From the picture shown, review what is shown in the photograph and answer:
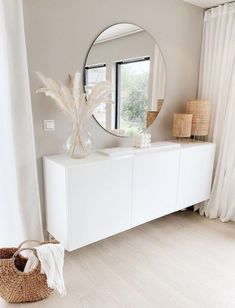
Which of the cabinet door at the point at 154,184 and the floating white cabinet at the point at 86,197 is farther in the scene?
the cabinet door at the point at 154,184

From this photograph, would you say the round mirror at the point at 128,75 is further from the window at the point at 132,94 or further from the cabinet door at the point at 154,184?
the cabinet door at the point at 154,184

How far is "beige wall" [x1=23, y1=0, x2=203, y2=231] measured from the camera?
1.98 m

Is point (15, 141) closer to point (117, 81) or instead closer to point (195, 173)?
point (117, 81)

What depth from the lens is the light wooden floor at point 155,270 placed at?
180 cm

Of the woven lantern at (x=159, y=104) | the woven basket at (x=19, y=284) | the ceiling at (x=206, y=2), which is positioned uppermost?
the ceiling at (x=206, y=2)

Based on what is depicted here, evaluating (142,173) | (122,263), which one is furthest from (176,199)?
(122,263)

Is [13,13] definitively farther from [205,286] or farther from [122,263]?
[205,286]

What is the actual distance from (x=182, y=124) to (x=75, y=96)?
1.31 m

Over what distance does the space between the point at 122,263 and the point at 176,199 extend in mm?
899

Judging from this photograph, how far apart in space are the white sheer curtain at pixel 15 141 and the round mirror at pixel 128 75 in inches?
23.2

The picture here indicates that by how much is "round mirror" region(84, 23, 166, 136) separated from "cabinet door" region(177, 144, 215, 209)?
1.85ft

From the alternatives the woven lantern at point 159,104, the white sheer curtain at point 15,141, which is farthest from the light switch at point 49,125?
the woven lantern at point 159,104

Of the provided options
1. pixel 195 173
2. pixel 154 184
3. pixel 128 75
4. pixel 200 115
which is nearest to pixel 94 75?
pixel 128 75

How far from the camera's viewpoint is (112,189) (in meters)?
2.14
